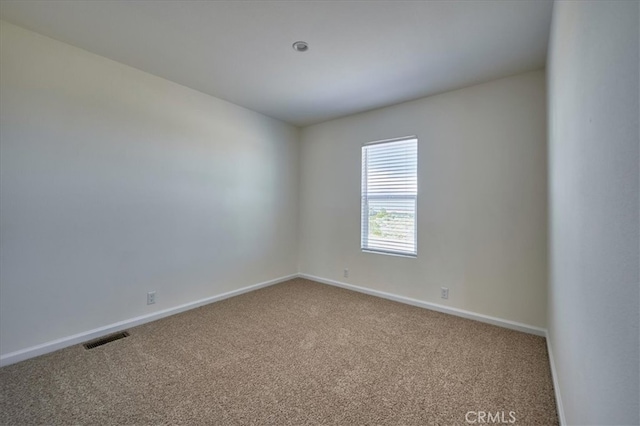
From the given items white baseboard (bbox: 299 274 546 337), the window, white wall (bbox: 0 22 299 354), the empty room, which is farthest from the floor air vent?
the window

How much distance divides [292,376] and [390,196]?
2.49m

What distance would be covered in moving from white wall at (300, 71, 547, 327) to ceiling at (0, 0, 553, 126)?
312 millimetres

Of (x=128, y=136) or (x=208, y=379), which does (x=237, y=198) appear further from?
(x=208, y=379)

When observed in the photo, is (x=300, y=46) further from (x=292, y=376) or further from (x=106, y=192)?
(x=292, y=376)

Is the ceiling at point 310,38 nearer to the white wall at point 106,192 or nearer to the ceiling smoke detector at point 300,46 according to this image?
the ceiling smoke detector at point 300,46

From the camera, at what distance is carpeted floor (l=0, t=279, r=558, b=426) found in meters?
1.63

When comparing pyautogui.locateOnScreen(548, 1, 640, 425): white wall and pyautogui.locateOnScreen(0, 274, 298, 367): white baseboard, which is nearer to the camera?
pyautogui.locateOnScreen(548, 1, 640, 425): white wall

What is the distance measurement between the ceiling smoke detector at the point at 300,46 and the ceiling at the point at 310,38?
0.17ft

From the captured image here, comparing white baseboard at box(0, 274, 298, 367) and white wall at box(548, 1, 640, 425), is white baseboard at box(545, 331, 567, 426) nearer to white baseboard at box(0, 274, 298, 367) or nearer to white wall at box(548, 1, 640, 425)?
white wall at box(548, 1, 640, 425)

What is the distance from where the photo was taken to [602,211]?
809mm

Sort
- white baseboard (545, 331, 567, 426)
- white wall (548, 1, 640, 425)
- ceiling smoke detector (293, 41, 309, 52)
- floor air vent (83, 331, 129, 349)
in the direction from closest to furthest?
white wall (548, 1, 640, 425) → white baseboard (545, 331, 567, 426) → ceiling smoke detector (293, 41, 309, 52) → floor air vent (83, 331, 129, 349)

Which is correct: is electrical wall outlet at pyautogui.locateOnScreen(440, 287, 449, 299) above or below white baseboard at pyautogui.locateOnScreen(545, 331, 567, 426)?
above

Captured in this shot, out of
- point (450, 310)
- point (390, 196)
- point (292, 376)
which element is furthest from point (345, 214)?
point (292, 376)

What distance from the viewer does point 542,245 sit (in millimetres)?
2596
